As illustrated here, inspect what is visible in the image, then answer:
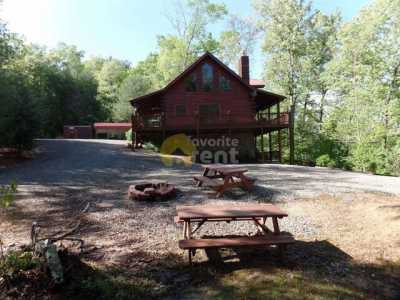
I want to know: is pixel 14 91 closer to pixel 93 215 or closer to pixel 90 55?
pixel 93 215

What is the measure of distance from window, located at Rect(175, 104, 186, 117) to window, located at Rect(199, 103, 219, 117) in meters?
1.24

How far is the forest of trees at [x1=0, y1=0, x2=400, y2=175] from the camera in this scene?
21.9 m

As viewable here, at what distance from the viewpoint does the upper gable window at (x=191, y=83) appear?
23.0 metres

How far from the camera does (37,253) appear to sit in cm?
461

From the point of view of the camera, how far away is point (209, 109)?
23.4 m

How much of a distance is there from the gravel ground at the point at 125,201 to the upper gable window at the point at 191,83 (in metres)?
9.33

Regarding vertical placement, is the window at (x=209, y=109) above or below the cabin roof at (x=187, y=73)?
below

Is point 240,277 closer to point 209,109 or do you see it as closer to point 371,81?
point 209,109

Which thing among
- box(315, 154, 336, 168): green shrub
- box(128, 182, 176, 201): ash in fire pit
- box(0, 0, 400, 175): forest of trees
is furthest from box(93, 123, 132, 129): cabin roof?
box(128, 182, 176, 201): ash in fire pit

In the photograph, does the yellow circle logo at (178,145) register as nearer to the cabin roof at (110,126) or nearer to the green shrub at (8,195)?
the green shrub at (8,195)

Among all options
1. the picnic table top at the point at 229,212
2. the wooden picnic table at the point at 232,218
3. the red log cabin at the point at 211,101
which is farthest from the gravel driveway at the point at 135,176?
the red log cabin at the point at 211,101

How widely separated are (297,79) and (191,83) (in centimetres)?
1548

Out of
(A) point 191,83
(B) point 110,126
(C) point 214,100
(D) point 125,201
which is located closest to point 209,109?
(C) point 214,100

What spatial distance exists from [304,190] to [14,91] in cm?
1676
